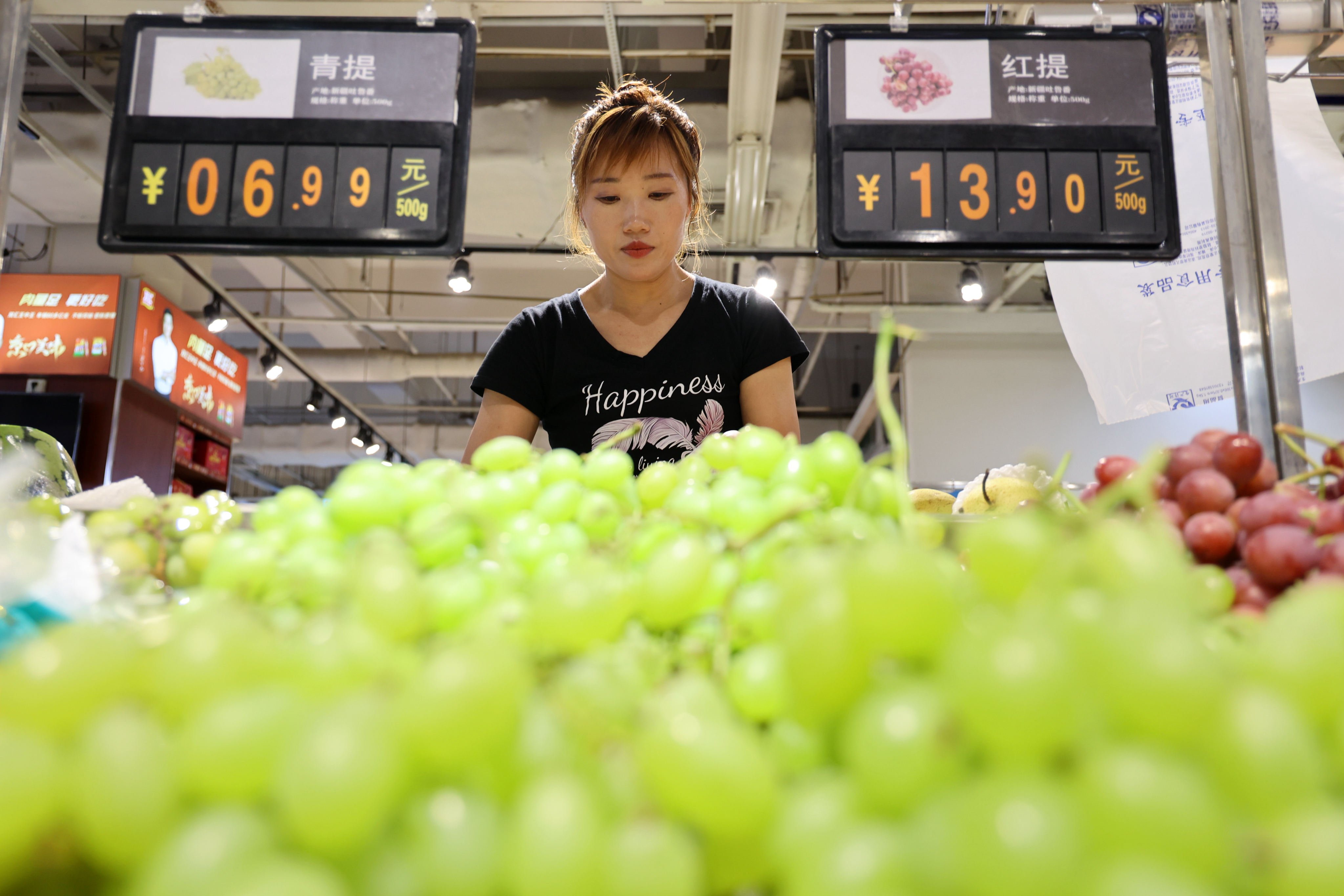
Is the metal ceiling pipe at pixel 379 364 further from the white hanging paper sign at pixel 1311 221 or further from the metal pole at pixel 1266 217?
the metal pole at pixel 1266 217

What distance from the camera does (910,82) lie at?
1.70 meters

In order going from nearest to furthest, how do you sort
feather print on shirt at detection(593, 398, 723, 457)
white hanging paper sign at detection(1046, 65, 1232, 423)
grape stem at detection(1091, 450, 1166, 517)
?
grape stem at detection(1091, 450, 1166, 517) → feather print on shirt at detection(593, 398, 723, 457) → white hanging paper sign at detection(1046, 65, 1232, 423)

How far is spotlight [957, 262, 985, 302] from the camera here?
5.85m

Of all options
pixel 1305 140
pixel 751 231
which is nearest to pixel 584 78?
pixel 751 231

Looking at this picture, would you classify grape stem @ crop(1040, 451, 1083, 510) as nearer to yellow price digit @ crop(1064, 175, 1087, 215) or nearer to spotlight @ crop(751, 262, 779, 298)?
yellow price digit @ crop(1064, 175, 1087, 215)

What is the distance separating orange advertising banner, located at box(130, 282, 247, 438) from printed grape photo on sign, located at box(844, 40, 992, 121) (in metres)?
5.42

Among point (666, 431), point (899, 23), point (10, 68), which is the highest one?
point (899, 23)

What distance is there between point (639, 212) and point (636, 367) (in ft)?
1.03

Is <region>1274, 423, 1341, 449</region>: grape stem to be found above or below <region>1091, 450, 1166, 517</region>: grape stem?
above

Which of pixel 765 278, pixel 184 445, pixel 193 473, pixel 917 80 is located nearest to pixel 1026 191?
A: pixel 917 80

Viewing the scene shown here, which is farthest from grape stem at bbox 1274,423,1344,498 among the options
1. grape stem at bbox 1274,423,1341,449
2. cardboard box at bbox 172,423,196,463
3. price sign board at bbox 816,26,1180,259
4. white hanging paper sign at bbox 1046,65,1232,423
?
cardboard box at bbox 172,423,196,463

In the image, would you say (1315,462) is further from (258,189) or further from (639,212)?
(258,189)

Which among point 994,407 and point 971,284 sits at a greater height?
point 971,284

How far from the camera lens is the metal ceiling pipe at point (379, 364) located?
8.98m
